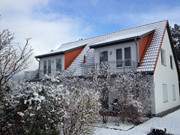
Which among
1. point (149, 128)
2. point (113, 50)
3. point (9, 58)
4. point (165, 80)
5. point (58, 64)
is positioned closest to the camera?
point (9, 58)

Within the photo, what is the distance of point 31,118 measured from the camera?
8266mm

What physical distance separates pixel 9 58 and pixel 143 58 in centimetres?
1218

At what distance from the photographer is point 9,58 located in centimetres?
949

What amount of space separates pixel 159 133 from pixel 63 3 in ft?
25.6

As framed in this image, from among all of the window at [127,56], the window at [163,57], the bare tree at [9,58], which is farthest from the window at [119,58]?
the bare tree at [9,58]

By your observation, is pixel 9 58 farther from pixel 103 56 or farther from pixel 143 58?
pixel 103 56

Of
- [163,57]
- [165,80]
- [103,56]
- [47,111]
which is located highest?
[103,56]

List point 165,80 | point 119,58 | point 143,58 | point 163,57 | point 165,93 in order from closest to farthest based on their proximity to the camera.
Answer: point 143,58 < point 119,58 < point 165,93 < point 165,80 < point 163,57

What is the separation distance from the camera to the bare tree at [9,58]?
9250 millimetres

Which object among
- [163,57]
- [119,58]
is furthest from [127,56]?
[163,57]

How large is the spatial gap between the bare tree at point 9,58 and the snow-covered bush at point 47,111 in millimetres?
727

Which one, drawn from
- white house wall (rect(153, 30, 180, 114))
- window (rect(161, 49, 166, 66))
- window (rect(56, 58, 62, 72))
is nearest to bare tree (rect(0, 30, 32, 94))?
white house wall (rect(153, 30, 180, 114))

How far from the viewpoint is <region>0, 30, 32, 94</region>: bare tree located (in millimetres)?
9250

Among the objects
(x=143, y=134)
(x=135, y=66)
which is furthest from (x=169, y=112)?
(x=143, y=134)
